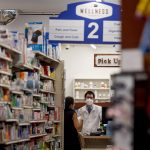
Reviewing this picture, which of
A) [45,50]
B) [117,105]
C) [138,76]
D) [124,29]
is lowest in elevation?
[117,105]

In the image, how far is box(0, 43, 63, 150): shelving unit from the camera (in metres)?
7.14

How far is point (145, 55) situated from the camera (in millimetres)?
2426

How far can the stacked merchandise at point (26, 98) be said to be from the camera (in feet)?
23.2

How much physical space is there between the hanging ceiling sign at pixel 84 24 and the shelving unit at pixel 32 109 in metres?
0.67

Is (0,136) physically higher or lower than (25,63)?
lower

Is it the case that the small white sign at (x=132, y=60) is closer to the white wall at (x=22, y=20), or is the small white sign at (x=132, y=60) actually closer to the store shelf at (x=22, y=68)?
the store shelf at (x=22, y=68)

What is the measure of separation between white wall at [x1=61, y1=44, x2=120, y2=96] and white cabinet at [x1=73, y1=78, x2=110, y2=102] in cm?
20

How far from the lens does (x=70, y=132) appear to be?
993 cm

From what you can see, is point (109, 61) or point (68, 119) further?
point (109, 61)

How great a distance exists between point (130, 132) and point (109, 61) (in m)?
9.59

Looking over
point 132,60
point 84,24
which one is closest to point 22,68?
point 84,24

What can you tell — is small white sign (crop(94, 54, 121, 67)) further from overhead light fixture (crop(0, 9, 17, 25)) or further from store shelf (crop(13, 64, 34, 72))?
store shelf (crop(13, 64, 34, 72))

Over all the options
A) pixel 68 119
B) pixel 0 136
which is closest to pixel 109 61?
pixel 68 119

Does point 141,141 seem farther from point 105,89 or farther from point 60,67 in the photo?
point 105,89
